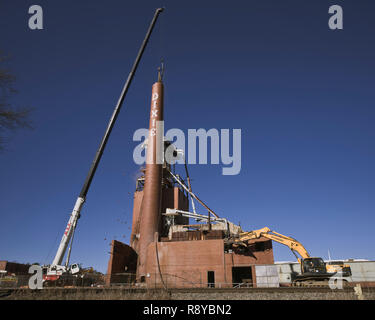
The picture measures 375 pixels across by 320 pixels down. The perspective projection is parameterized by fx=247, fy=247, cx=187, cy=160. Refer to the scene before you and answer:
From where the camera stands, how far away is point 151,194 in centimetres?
3170

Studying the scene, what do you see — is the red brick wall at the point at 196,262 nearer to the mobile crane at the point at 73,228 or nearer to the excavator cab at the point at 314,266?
the excavator cab at the point at 314,266

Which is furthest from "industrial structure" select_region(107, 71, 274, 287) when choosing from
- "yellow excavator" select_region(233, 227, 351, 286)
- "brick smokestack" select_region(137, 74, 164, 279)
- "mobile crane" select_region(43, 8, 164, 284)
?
"mobile crane" select_region(43, 8, 164, 284)

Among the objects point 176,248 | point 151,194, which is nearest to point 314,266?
point 176,248

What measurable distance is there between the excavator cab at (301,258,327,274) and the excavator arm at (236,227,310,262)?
1952 mm

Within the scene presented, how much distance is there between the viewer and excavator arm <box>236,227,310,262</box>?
22.2 meters

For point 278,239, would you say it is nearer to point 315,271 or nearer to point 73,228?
point 315,271

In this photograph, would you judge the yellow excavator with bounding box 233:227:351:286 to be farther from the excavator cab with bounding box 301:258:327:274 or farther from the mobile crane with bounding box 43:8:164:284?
the mobile crane with bounding box 43:8:164:284

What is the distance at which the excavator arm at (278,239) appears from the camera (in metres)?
22.2

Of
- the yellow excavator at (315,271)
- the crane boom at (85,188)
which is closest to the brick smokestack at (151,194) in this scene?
the crane boom at (85,188)

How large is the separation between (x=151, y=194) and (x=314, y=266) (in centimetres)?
1954

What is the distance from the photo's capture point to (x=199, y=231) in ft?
97.1
